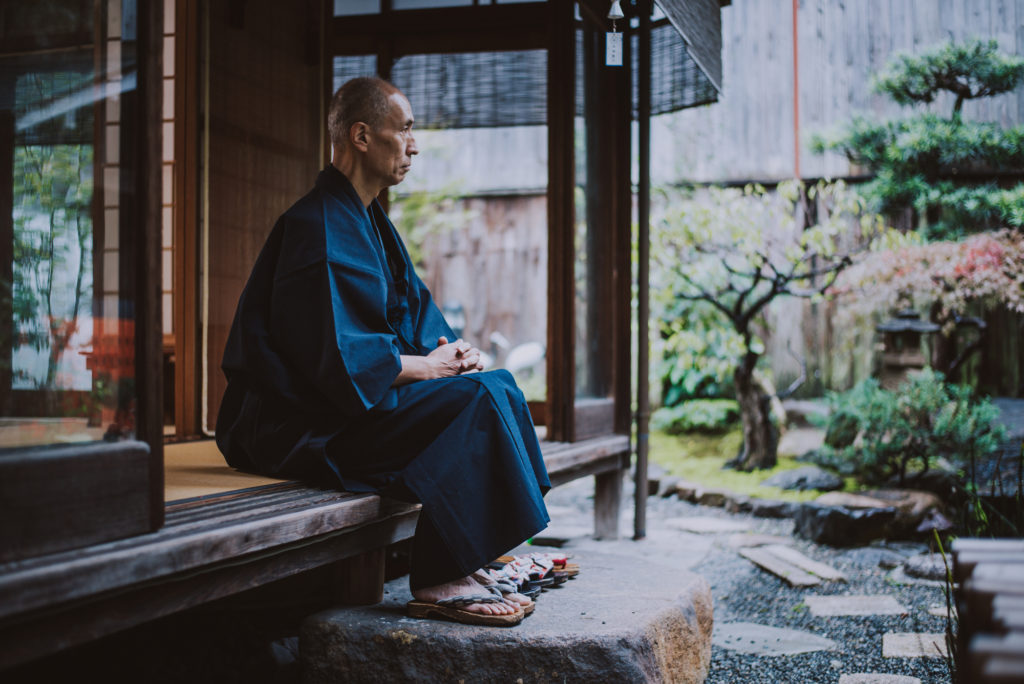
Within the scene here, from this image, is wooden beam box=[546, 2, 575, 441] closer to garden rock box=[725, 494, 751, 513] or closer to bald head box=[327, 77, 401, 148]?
bald head box=[327, 77, 401, 148]

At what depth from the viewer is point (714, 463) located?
327 inches

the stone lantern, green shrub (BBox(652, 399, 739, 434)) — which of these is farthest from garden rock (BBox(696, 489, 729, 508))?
green shrub (BBox(652, 399, 739, 434))

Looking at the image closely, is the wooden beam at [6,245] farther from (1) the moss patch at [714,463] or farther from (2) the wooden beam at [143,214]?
(1) the moss patch at [714,463]

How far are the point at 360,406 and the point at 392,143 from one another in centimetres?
91

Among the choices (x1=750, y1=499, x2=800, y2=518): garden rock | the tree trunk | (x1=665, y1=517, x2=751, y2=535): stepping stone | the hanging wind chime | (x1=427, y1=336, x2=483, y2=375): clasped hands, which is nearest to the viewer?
(x1=427, y1=336, x2=483, y2=375): clasped hands

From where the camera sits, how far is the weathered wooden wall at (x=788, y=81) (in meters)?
9.00

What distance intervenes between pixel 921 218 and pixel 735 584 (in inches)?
201

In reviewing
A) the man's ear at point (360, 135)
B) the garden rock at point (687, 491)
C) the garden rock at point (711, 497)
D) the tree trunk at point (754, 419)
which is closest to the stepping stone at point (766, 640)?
the man's ear at point (360, 135)

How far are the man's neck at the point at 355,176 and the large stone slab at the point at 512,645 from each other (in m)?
1.32

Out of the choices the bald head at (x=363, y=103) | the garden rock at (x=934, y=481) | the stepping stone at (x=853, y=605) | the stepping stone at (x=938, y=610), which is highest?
the bald head at (x=363, y=103)

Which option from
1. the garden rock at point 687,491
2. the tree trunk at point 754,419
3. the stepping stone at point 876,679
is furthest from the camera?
the tree trunk at point 754,419

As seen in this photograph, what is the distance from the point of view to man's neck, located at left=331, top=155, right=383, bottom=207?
2.96m

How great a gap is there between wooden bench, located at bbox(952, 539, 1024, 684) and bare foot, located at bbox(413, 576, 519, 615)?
3.86ft

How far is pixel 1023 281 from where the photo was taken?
6844 millimetres
